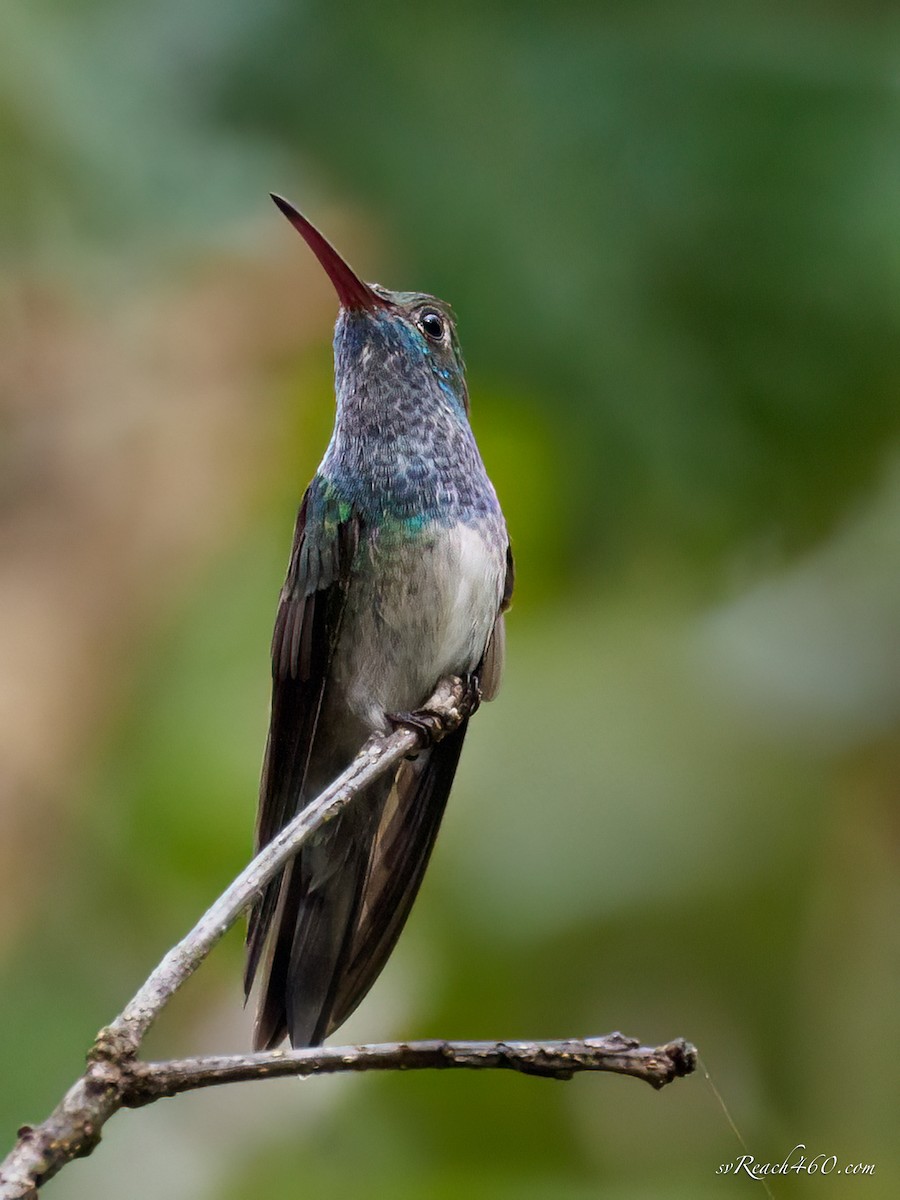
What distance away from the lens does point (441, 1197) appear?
244 centimetres

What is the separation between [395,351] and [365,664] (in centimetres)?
69

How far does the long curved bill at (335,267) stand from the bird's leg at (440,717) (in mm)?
819

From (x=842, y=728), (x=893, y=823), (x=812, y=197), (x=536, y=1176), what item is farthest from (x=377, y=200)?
(x=536, y=1176)

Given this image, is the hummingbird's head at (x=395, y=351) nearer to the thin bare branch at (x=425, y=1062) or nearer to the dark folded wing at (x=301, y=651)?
the dark folded wing at (x=301, y=651)

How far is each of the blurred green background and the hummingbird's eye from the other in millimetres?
355

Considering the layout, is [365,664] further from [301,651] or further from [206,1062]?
[206,1062]

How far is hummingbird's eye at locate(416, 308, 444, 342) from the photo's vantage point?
2.84 m

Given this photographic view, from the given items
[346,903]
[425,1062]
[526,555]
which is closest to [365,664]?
[346,903]

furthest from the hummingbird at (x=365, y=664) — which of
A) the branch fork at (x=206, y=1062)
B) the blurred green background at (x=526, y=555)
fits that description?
the branch fork at (x=206, y=1062)

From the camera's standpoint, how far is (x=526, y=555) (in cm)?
308

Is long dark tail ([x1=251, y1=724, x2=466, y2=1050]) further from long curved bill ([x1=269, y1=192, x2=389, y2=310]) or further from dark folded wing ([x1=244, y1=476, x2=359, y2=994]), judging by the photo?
long curved bill ([x1=269, y1=192, x2=389, y2=310])

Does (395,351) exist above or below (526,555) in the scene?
above

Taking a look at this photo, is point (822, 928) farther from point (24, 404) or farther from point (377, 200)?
point (24, 404)

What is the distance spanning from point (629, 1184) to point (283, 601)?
1.40 meters
